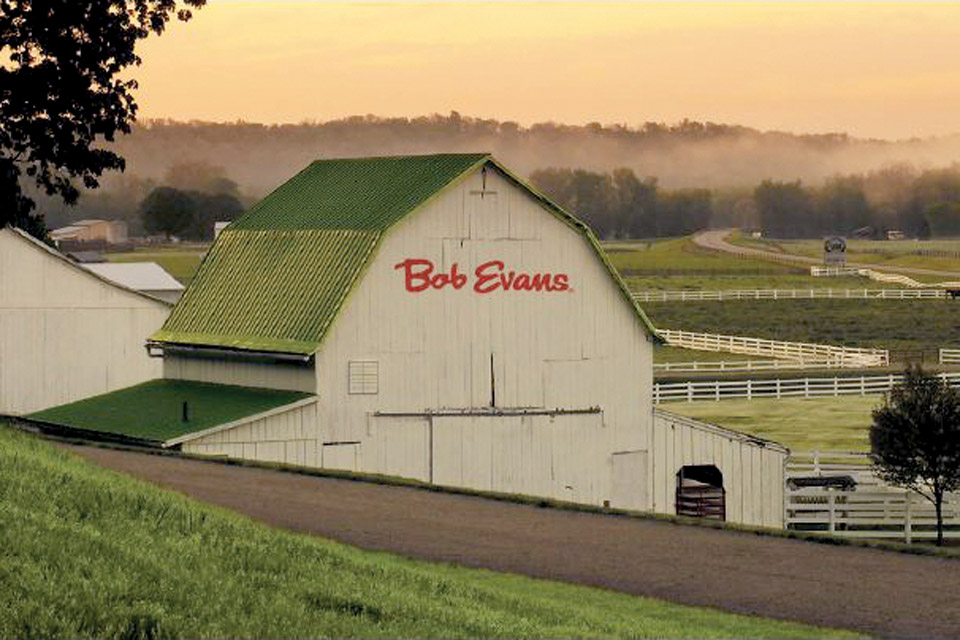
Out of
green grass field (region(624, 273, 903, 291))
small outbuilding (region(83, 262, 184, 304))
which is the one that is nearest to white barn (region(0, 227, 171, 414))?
small outbuilding (region(83, 262, 184, 304))

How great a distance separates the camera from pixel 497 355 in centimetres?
5012

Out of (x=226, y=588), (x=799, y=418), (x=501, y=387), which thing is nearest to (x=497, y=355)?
(x=501, y=387)

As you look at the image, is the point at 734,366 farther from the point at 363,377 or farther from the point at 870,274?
the point at 870,274

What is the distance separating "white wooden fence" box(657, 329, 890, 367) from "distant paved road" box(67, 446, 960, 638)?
71529 mm

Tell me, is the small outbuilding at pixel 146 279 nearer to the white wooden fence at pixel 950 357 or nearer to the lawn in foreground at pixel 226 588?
the white wooden fence at pixel 950 357

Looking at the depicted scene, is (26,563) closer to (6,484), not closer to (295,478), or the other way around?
(6,484)

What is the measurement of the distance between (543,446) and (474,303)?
4.12 metres

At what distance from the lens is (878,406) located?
84250 mm

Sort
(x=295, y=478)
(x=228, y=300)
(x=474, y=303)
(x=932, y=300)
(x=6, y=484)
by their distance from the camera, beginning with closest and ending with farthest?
(x=6, y=484), (x=295, y=478), (x=474, y=303), (x=228, y=300), (x=932, y=300)

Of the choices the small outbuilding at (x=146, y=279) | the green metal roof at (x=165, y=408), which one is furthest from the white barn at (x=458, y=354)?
the small outbuilding at (x=146, y=279)

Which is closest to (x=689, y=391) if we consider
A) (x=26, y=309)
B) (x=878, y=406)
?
(x=878, y=406)

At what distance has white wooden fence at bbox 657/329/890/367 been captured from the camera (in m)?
106

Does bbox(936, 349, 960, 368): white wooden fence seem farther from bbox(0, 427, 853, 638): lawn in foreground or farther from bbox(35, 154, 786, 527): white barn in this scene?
bbox(0, 427, 853, 638): lawn in foreground

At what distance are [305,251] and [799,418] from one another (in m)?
36.4
